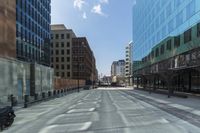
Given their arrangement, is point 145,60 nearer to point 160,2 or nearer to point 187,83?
point 160,2

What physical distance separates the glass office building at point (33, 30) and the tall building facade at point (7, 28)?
20.1 m

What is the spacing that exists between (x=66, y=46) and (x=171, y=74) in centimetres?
9971

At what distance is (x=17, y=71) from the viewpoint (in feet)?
126

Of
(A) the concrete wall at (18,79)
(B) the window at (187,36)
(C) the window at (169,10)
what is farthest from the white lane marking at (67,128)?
(C) the window at (169,10)

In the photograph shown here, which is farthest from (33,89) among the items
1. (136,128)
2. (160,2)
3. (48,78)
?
(160,2)

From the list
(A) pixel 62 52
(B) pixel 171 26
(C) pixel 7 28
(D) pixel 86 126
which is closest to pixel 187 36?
(B) pixel 171 26

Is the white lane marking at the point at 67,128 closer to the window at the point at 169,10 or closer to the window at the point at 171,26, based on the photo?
the window at the point at 171,26

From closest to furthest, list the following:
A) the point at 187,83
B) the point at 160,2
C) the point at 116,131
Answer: the point at 116,131, the point at 187,83, the point at 160,2

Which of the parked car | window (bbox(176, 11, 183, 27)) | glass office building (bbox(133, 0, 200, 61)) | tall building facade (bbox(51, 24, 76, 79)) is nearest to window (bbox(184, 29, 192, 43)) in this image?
glass office building (bbox(133, 0, 200, 61))

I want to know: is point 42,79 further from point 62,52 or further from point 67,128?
point 62,52

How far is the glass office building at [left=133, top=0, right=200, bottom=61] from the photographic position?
52306 millimetres

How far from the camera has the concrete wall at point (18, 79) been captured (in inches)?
1307

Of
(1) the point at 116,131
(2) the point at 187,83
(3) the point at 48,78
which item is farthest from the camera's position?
(2) the point at 187,83

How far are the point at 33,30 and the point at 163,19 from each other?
1052 inches
